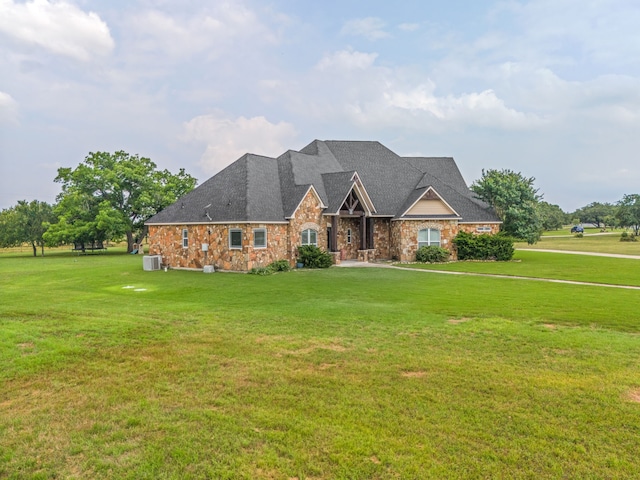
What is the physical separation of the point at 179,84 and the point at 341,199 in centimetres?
1400

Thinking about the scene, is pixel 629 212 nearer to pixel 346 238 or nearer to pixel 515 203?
pixel 515 203

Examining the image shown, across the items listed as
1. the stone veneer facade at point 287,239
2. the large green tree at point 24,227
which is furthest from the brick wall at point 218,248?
the large green tree at point 24,227

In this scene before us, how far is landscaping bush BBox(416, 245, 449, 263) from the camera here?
2825 centimetres

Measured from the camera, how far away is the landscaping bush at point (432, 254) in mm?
28250

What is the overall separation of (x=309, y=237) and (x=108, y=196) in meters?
31.5

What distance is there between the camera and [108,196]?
45938mm

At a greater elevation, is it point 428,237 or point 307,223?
point 307,223

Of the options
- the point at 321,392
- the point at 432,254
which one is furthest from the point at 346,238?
the point at 321,392

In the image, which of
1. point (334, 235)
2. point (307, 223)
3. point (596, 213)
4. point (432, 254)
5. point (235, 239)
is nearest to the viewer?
point (235, 239)

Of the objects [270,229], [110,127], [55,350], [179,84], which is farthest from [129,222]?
[55,350]

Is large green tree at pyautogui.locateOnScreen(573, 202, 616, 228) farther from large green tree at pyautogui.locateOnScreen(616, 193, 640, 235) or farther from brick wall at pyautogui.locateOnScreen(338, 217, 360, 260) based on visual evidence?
brick wall at pyautogui.locateOnScreen(338, 217, 360, 260)

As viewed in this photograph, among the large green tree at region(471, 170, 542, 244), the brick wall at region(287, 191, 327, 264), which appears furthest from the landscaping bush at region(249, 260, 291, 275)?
the large green tree at region(471, 170, 542, 244)

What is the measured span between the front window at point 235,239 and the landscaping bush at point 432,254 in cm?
1323

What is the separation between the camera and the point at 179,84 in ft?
88.9
